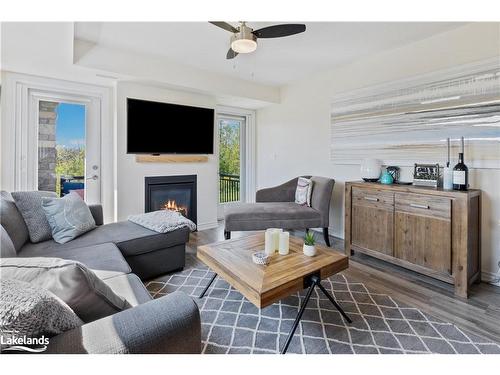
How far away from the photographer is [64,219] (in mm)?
2270

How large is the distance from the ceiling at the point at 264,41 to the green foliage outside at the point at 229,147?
1377 millimetres

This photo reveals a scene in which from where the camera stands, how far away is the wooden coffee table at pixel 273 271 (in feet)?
4.92

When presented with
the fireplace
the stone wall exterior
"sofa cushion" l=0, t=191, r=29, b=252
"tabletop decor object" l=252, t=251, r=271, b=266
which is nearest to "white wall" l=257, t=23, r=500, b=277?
the fireplace

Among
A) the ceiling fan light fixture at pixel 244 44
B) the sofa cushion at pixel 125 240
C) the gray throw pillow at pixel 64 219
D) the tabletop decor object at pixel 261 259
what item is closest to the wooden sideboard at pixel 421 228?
the tabletop decor object at pixel 261 259

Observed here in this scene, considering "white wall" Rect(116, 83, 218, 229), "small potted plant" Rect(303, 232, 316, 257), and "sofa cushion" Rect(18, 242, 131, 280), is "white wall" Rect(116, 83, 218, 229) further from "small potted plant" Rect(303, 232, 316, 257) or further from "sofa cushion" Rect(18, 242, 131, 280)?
"small potted plant" Rect(303, 232, 316, 257)

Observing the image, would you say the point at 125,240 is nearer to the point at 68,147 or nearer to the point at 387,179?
the point at 68,147

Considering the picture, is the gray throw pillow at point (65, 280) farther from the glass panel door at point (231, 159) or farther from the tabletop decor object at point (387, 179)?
the glass panel door at point (231, 159)

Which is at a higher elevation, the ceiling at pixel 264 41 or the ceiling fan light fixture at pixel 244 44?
the ceiling at pixel 264 41

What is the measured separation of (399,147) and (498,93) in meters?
0.96

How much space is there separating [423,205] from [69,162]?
4.17 meters

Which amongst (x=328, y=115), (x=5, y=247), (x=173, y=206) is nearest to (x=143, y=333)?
(x=5, y=247)

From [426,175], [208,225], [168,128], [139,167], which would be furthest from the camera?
[208,225]
